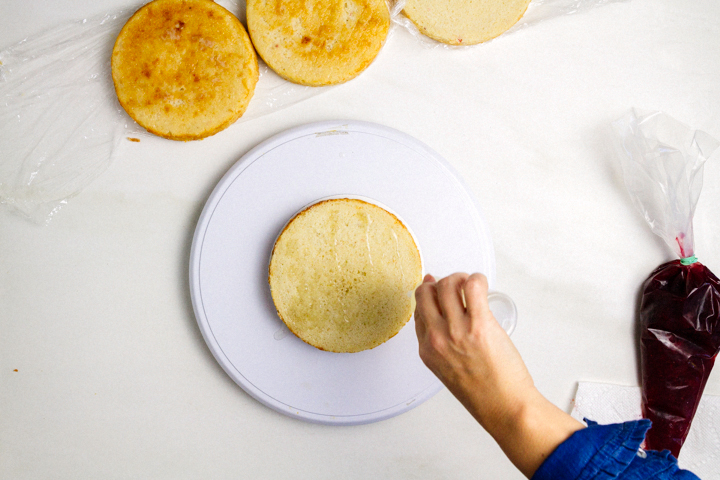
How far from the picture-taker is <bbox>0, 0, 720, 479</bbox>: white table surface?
984mm

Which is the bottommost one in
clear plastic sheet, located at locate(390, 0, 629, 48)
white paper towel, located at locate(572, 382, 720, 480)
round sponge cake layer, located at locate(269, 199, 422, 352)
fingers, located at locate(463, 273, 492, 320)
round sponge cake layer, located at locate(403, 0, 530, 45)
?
white paper towel, located at locate(572, 382, 720, 480)

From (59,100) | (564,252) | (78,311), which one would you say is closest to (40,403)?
(78,311)

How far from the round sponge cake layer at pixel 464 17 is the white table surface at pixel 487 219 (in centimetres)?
5

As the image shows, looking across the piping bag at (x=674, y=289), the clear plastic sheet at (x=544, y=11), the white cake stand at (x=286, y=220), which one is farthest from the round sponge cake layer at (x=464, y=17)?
the piping bag at (x=674, y=289)

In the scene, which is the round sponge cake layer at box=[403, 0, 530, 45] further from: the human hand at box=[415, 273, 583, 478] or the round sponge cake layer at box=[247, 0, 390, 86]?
the human hand at box=[415, 273, 583, 478]

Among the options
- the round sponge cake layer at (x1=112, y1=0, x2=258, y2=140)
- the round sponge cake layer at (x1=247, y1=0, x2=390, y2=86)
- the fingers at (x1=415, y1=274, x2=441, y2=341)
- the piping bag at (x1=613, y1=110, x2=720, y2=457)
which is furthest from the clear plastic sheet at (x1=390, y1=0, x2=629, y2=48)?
the fingers at (x1=415, y1=274, x2=441, y2=341)

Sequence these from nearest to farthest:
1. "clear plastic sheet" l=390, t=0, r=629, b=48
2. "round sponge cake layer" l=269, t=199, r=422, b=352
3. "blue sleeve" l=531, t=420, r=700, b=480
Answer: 1. "blue sleeve" l=531, t=420, r=700, b=480
2. "round sponge cake layer" l=269, t=199, r=422, b=352
3. "clear plastic sheet" l=390, t=0, r=629, b=48

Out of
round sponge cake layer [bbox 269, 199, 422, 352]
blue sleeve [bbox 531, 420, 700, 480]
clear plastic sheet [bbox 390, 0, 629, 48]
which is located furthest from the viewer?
clear plastic sheet [bbox 390, 0, 629, 48]

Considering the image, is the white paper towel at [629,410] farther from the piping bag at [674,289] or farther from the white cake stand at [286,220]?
the white cake stand at [286,220]

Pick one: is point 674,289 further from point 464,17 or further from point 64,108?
point 64,108

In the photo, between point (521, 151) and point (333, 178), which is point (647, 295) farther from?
point (333, 178)

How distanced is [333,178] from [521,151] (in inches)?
16.5

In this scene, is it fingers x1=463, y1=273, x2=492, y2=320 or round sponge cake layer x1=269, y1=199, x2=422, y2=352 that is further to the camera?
round sponge cake layer x1=269, y1=199, x2=422, y2=352

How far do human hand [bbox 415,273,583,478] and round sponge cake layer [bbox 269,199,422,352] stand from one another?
0.69 feet
